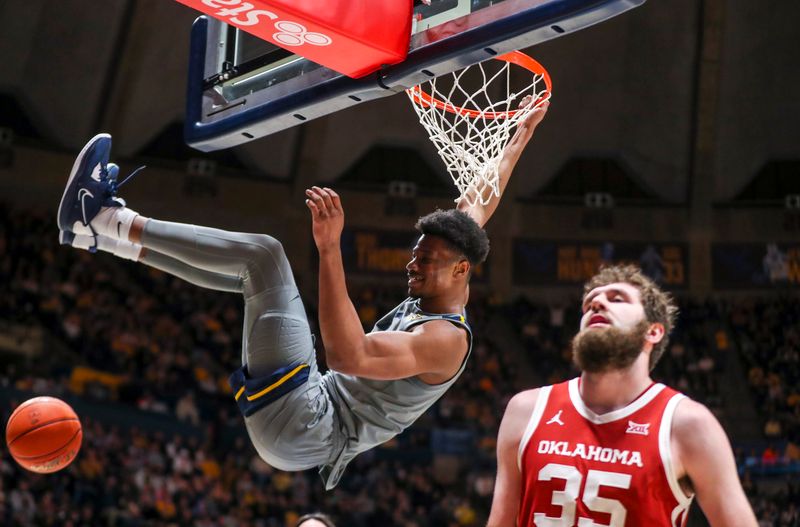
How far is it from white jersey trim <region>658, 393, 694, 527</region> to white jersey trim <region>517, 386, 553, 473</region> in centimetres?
41

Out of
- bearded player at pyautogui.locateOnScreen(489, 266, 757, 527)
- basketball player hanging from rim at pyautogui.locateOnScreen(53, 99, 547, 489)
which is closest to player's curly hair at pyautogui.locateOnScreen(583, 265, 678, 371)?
bearded player at pyautogui.locateOnScreen(489, 266, 757, 527)

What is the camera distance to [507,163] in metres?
6.00

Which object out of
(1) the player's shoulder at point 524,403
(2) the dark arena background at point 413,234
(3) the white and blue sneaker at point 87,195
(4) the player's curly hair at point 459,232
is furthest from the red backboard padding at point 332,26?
(2) the dark arena background at point 413,234

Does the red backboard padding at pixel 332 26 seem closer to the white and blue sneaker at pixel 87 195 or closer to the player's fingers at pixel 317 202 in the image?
the player's fingers at pixel 317 202

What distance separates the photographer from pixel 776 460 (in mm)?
15875

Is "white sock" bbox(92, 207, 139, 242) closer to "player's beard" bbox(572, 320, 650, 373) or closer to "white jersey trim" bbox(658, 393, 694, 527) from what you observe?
"player's beard" bbox(572, 320, 650, 373)

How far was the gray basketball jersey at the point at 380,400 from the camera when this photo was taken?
15.8 feet

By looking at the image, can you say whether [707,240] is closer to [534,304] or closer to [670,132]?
[670,132]

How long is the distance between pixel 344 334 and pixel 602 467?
138cm

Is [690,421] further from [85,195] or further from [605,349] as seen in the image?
[85,195]

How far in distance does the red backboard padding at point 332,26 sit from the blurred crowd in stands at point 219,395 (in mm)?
8294

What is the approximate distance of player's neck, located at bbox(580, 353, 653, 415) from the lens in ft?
10.5

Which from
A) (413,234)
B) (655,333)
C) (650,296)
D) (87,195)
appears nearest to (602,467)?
(655,333)

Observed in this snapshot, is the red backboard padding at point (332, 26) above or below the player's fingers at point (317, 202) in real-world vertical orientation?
above
